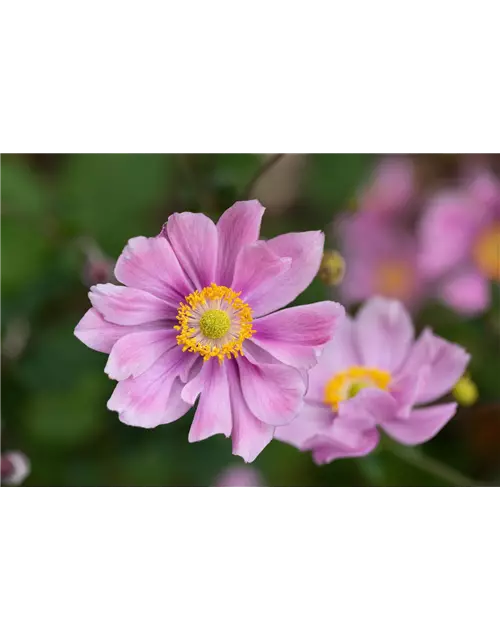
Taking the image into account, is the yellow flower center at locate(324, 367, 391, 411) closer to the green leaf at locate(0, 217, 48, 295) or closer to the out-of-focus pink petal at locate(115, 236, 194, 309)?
the out-of-focus pink petal at locate(115, 236, 194, 309)

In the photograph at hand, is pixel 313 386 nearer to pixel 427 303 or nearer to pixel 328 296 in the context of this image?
pixel 328 296

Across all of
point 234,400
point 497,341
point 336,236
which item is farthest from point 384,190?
point 234,400

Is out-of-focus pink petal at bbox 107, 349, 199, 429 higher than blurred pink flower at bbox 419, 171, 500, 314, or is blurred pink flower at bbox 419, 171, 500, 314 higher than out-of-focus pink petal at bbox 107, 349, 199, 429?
blurred pink flower at bbox 419, 171, 500, 314

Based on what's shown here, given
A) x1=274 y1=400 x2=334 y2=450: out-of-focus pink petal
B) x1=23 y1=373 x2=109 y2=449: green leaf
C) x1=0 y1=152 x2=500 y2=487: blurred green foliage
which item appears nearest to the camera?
x1=274 y1=400 x2=334 y2=450: out-of-focus pink petal

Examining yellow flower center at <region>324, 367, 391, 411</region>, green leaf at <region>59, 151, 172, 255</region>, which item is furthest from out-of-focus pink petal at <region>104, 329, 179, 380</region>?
green leaf at <region>59, 151, 172, 255</region>

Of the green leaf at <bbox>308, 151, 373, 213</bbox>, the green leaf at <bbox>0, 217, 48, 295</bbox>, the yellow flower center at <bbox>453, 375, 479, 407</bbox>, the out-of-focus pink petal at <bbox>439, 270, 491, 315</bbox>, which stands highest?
the green leaf at <bbox>308, 151, 373, 213</bbox>

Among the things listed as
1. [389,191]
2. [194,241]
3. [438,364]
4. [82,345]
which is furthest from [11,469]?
[389,191]

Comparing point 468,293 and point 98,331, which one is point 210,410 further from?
point 468,293

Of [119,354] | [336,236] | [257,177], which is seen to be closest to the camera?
[119,354]
